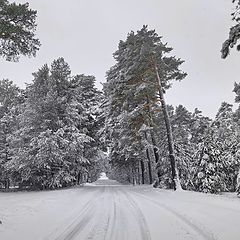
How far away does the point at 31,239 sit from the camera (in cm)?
787

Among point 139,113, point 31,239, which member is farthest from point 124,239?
point 139,113

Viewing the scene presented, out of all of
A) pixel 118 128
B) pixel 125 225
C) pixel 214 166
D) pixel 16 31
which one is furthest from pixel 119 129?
pixel 125 225

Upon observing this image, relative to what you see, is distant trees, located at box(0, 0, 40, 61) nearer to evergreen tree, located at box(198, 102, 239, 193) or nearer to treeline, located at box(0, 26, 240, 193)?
treeline, located at box(0, 26, 240, 193)

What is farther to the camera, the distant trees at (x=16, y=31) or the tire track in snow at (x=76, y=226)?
the distant trees at (x=16, y=31)

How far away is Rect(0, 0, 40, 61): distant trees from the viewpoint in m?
13.9

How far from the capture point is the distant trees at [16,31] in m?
13.9

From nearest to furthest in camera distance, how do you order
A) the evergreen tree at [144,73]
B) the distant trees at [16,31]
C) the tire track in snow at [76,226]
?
the tire track in snow at [76,226], the distant trees at [16,31], the evergreen tree at [144,73]

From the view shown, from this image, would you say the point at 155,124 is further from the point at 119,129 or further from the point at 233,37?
the point at 233,37

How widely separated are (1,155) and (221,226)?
123 feet

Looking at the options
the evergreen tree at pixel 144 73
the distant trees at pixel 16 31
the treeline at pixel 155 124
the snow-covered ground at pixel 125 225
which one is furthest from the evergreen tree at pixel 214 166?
the distant trees at pixel 16 31

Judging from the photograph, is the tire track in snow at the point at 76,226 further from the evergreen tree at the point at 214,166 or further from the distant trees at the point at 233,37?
the evergreen tree at the point at 214,166

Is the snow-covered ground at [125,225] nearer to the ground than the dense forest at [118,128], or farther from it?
nearer to the ground

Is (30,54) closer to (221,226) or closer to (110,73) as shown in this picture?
(221,226)

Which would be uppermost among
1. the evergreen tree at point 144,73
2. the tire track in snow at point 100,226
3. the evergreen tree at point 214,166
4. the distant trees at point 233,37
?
the evergreen tree at point 144,73
